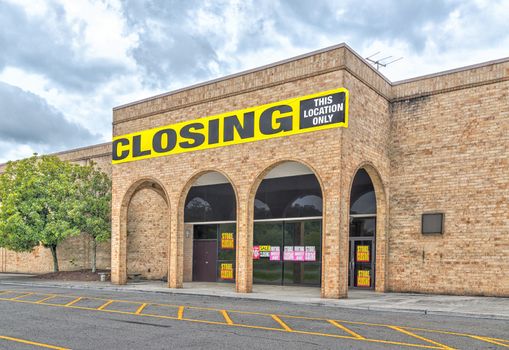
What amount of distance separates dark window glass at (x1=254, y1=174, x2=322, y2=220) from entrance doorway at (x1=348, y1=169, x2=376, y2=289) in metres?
1.74

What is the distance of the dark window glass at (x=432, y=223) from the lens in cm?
1798

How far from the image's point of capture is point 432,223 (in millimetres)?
18188

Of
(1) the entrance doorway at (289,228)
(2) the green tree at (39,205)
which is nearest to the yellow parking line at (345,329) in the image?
(1) the entrance doorway at (289,228)

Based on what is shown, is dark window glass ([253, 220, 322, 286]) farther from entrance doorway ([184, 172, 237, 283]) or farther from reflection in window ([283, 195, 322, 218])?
entrance doorway ([184, 172, 237, 283])

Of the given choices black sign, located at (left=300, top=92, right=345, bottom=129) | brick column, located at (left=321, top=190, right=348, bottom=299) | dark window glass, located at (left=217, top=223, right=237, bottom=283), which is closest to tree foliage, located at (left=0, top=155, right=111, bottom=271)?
dark window glass, located at (left=217, top=223, right=237, bottom=283)

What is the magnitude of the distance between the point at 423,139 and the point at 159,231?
573 inches

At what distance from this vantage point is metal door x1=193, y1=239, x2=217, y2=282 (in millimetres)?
25000

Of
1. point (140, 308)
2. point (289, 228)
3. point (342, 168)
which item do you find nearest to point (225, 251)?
point (289, 228)

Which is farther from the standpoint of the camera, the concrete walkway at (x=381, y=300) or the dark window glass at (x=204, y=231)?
the dark window glass at (x=204, y=231)

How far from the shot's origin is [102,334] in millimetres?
10289

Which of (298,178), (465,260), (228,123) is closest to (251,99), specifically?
(228,123)

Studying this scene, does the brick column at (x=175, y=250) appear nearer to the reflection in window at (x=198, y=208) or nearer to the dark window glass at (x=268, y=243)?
the reflection in window at (x=198, y=208)

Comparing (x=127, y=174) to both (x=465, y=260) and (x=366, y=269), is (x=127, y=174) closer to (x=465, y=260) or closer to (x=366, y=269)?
(x=366, y=269)

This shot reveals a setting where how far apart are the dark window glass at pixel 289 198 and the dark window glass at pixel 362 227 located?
Result: 63.2 inches
